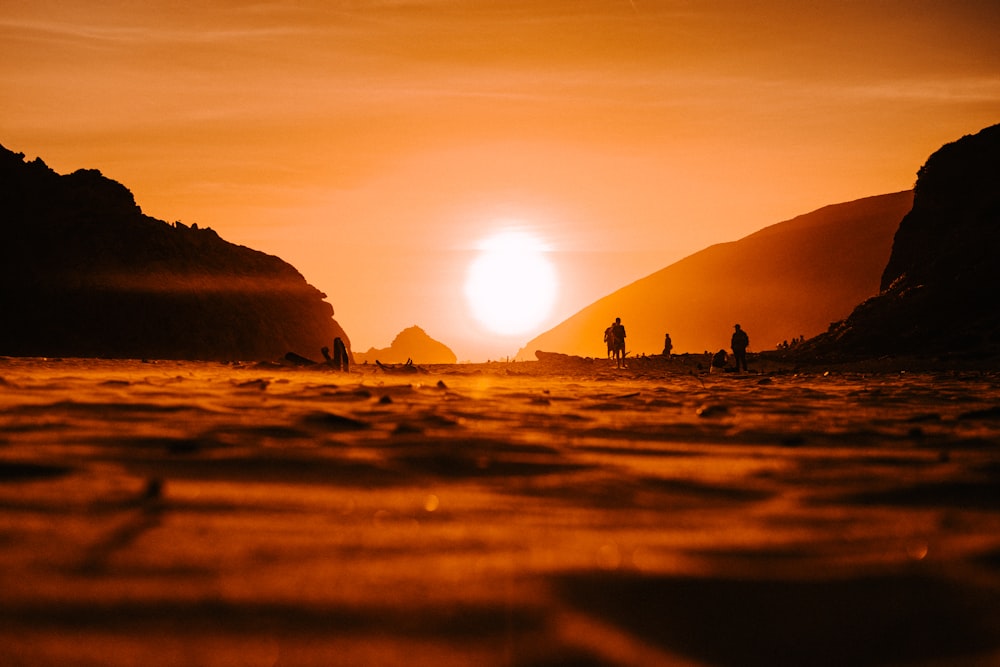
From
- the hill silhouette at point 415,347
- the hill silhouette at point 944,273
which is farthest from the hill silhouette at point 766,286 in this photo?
the hill silhouette at point 944,273

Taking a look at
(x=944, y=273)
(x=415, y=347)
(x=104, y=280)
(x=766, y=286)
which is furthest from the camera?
(x=415, y=347)

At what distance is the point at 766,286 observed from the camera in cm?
10675

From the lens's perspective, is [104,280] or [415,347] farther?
[415,347]

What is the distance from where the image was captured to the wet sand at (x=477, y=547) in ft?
4.91

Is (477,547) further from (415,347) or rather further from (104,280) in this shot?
(415,347)

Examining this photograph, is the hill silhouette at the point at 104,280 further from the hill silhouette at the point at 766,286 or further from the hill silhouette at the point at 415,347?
the hill silhouette at the point at 415,347

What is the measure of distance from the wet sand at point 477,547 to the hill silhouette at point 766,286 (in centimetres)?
8810

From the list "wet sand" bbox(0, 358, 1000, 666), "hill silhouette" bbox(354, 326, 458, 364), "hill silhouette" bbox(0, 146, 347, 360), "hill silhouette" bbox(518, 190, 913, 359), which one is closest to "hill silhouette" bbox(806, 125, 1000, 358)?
"wet sand" bbox(0, 358, 1000, 666)

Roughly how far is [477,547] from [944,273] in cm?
2719

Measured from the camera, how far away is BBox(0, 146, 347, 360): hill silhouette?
36250mm

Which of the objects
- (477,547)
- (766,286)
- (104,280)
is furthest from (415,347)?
(477,547)

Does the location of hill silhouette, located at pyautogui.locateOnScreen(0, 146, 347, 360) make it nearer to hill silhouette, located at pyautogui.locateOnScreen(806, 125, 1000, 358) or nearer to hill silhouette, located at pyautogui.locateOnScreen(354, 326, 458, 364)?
hill silhouette, located at pyautogui.locateOnScreen(806, 125, 1000, 358)

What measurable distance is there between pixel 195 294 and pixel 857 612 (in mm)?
42553

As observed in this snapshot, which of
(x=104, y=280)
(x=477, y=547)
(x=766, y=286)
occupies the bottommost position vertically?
(x=477, y=547)
